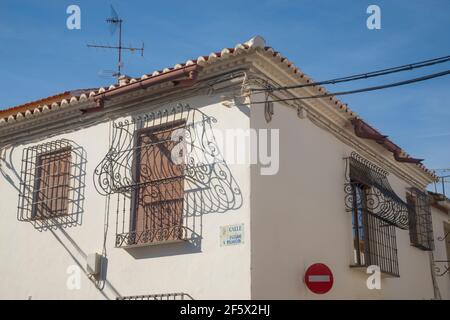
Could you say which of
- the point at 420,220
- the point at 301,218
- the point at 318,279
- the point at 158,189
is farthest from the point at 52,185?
the point at 420,220

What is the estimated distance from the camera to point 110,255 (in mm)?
8523

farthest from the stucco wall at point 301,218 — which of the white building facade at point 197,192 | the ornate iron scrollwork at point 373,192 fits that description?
the ornate iron scrollwork at point 373,192

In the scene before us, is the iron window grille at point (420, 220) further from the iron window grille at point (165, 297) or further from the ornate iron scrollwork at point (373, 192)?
the iron window grille at point (165, 297)

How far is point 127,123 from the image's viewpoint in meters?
8.98

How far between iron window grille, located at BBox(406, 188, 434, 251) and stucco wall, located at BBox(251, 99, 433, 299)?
6.24 feet

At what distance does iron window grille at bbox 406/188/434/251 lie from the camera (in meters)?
12.4

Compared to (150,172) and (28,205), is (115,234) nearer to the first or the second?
(150,172)

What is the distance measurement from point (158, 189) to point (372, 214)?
3507mm

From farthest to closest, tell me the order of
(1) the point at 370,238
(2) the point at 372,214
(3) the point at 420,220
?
(3) the point at 420,220 → (1) the point at 370,238 → (2) the point at 372,214

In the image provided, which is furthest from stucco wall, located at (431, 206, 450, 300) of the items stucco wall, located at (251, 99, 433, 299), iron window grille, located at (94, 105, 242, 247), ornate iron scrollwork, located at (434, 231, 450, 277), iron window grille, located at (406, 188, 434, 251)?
iron window grille, located at (94, 105, 242, 247)

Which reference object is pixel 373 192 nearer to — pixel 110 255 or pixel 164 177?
pixel 164 177

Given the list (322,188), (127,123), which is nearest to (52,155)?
(127,123)

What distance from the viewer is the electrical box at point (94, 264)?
8.51 m

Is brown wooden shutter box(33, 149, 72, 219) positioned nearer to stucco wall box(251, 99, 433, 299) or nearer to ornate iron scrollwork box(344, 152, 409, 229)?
stucco wall box(251, 99, 433, 299)
